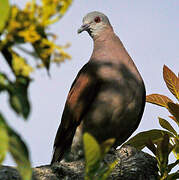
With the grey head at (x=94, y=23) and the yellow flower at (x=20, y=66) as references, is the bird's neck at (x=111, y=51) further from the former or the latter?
the yellow flower at (x=20, y=66)

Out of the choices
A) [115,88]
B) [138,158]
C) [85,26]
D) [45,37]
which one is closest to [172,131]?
[138,158]

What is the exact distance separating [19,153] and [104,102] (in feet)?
11.8

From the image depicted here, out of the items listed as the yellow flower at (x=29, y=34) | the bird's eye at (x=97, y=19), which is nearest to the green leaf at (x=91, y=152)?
the yellow flower at (x=29, y=34)

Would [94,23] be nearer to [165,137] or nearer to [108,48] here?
[108,48]

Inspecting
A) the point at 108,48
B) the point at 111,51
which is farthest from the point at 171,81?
the point at 108,48

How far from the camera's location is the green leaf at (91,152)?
1346 mm

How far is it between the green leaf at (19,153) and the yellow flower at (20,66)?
19 cm

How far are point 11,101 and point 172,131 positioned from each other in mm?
2276

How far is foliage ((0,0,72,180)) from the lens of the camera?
1161mm

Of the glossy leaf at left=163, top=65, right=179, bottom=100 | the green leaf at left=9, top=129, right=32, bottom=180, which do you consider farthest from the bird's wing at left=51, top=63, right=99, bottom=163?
the green leaf at left=9, top=129, right=32, bottom=180

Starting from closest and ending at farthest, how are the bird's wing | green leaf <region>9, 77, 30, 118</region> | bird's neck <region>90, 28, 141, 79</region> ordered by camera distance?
1. green leaf <region>9, 77, 30, 118</region>
2. the bird's wing
3. bird's neck <region>90, 28, 141, 79</region>

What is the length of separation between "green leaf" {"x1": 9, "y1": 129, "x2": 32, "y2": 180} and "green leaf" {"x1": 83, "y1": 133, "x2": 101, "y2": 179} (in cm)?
24

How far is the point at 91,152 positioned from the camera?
55.1 inches

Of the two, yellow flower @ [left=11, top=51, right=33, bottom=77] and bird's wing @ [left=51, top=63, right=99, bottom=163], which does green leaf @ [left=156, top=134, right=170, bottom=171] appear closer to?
yellow flower @ [left=11, top=51, right=33, bottom=77]
